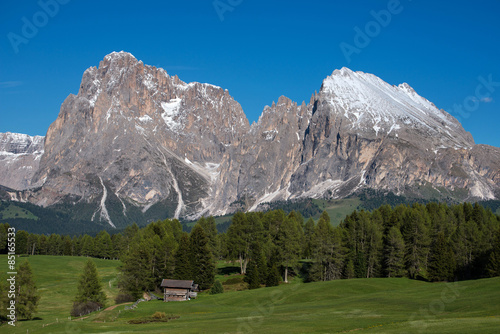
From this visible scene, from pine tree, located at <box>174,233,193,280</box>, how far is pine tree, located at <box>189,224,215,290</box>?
1148mm

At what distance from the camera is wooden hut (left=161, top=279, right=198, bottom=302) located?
90.4 meters

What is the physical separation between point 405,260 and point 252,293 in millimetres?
37199

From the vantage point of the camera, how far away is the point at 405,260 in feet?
338

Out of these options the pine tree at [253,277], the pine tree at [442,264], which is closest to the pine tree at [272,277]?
the pine tree at [253,277]

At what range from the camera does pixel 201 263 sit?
102m

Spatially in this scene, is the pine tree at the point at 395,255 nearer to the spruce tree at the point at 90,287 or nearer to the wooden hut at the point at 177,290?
the wooden hut at the point at 177,290

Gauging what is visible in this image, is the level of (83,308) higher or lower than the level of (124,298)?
lower

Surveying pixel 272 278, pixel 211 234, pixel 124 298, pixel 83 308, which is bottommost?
pixel 83 308

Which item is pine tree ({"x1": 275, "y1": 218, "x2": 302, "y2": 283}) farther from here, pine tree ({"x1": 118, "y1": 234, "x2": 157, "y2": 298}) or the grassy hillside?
pine tree ({"x1": 118, "y1": 234, "x2": 157, "y2": 298})

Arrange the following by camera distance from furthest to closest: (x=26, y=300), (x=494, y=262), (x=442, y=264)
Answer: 1. (x=442, y=264)
2. (x=494, y=262)
3. (x=26, y=300)

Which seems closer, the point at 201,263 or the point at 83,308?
the point at 83,308

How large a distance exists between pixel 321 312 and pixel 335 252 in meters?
48.0

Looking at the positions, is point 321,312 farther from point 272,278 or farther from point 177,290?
point 272,278

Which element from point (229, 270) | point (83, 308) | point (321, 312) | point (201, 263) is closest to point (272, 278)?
point (201, 263)
